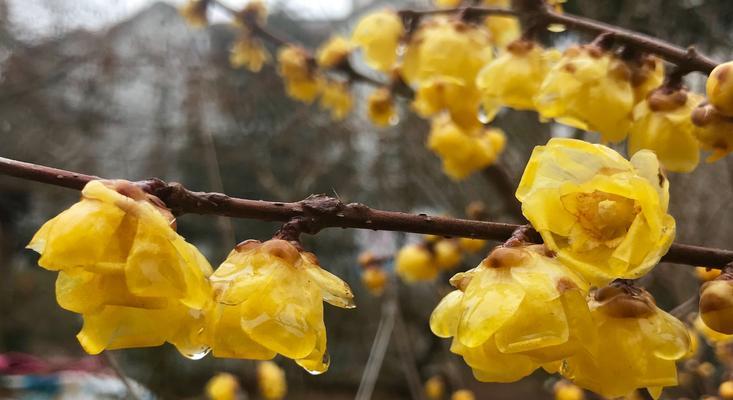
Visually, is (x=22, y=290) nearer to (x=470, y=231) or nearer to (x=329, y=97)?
(x=329, y=97)

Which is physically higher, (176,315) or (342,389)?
(176,315)

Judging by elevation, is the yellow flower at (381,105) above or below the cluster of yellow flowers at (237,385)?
above

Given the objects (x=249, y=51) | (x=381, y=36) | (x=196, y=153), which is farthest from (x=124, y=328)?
(x=196, y=153)

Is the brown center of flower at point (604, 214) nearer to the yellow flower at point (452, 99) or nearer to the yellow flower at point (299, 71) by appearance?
the yellow flower at point (452, 99)

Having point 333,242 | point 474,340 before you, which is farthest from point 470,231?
point 333,242

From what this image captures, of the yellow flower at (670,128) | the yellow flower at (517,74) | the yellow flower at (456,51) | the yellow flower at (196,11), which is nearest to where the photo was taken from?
the yellow flower at (670,128)

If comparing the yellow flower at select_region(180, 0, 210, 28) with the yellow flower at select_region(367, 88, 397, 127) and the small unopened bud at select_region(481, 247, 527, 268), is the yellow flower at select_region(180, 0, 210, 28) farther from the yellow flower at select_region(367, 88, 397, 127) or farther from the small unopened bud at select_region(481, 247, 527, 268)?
the small unopened bud at select_region(481, 247, 527, 268)

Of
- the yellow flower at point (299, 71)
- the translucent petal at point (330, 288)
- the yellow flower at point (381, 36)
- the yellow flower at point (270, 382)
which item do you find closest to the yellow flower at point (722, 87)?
the translucent petal at point (330, 288)
